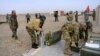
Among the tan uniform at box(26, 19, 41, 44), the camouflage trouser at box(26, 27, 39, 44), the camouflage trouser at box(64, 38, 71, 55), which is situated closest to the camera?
the camouflage trouser at box(64, 38, 71, 55)

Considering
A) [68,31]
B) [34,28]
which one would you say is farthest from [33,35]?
A: [68,31]

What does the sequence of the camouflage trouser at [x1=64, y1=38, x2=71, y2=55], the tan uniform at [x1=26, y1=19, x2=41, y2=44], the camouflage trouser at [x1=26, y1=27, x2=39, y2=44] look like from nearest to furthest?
the camouflage trouser at [x1=64, y1=38, x2=71, y2=55]
the tan uniform at [x1=26, y1=19, x2=41, y2=44]
the camouflage trouser at [x1=26, y1=27, x2=39, y2=44]

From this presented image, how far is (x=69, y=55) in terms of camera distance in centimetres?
789

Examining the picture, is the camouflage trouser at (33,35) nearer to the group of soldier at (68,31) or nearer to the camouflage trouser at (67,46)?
the group of soldier at (68,31)

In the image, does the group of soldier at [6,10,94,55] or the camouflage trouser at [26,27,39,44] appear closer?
the group of soldier at [6,10,94,55]

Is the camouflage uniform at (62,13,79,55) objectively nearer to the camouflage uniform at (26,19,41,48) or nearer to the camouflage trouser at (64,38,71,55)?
the camouflage trouser at (64,38,71,55)

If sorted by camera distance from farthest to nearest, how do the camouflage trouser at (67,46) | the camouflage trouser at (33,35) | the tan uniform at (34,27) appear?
the camouflage trouser at (33,35), the tan uniform at (34,27), the camouflage trouser at (67,46)

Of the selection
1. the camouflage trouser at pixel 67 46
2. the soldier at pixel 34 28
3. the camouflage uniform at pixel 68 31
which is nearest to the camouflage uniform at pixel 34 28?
the soldier at pixel 34 28

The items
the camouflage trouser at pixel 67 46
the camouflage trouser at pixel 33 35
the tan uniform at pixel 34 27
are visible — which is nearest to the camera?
the camouflage trouser at pixel 67 46

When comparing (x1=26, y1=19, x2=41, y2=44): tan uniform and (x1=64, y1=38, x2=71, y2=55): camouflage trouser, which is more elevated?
(x1=26, y1=19, x2=41, y2=44): tan uniform

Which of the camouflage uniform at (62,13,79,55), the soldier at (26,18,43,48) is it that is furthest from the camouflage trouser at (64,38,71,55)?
the soldier at (26,18,43,48)

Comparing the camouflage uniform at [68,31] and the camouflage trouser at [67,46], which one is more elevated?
the camouflage uniform at [68,31]

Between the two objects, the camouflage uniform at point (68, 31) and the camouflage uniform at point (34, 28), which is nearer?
the camouflage uniform at point (68, 31)

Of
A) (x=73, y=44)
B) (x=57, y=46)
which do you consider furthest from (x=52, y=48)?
(x=73, y=44)
